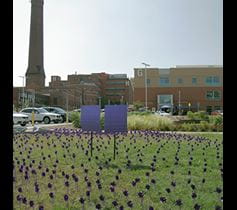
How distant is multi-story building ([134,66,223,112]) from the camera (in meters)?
76.8

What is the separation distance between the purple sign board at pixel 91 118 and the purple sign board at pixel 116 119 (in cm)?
52


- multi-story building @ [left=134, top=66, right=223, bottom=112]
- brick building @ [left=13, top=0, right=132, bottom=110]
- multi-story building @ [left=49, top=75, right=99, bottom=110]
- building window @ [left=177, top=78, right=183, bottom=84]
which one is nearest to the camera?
brick building @ [left=13, top=0, right=132, bottom=110]

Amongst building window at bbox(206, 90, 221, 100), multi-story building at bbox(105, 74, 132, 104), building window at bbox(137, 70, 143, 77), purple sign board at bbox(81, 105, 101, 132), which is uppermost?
building window at bbox(137, 70, 143, 77)

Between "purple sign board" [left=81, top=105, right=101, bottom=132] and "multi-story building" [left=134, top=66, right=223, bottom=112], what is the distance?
68552mm

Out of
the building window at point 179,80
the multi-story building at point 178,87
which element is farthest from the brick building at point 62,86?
the building window at point 179,80

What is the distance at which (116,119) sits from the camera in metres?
7.82

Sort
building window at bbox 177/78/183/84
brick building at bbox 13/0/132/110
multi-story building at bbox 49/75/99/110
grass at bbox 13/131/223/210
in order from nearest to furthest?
1. grass at bbox 13/131/223/210
2. brick building at bbox 13/0/132/110
3. building window at bbox 177/78/183/84
4. multi-story building at bbox 49/75/99/110

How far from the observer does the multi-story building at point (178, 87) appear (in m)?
76.8

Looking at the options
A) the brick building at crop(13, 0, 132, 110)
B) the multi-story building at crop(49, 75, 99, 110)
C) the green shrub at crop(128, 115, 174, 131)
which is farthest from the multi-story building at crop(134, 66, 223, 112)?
the green shrub at crop(128, 115, 174, 131)

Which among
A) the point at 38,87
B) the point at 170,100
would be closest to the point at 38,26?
the point at 38,87

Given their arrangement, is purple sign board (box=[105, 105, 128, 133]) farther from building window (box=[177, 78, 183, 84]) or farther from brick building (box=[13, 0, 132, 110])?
building window (box=[177, 78, 183, 84])

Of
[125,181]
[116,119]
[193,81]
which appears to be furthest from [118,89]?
[125,181]
